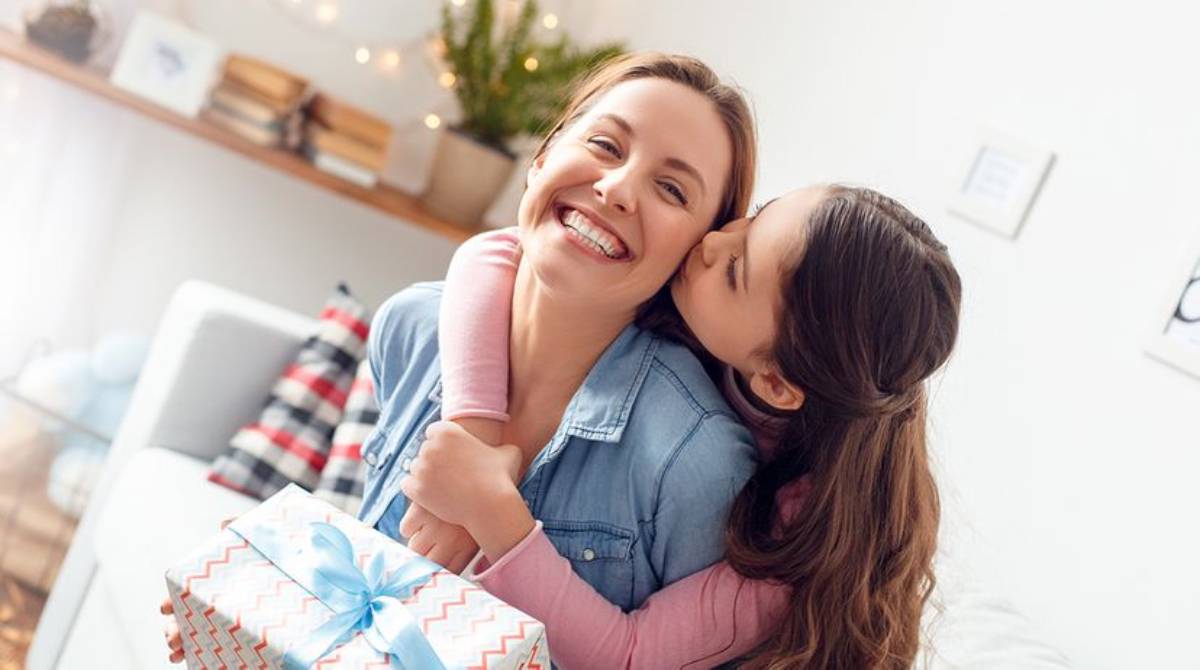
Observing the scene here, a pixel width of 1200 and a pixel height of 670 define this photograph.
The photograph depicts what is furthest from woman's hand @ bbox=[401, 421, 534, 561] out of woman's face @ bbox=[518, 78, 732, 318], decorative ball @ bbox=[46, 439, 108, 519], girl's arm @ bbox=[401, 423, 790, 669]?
decorative ball @ bbox=[46, 439, 108, 519]

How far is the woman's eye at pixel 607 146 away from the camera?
3.92 feet

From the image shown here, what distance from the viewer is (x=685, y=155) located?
1.18m

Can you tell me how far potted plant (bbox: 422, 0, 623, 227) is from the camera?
9.44 ft

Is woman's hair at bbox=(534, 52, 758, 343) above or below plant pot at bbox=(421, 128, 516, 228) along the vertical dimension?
above

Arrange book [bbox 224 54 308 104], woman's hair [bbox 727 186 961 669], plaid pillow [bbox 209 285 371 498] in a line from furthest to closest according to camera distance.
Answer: book [bbox 224 54 308 104], plaid pillow [bbox 209 285 371 498], woman's hair [bbox 727 186 961 669]

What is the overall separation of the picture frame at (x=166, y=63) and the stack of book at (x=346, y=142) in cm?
27

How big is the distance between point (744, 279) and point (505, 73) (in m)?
1.90

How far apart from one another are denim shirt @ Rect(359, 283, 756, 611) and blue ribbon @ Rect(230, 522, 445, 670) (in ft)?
0.66

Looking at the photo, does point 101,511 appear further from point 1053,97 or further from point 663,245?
point 1053,97

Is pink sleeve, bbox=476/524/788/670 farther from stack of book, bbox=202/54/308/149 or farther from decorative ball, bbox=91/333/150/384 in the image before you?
stack of book, bbox=202/54/308/149

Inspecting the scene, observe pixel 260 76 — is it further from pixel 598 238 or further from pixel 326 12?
pixel 598 238

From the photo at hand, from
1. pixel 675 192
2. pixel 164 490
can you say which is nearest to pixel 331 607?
pixel 675 192

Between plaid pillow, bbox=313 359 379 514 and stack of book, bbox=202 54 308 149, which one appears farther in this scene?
stack of book, bbox=202 54 308 149

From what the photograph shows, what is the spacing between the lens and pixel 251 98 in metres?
2.87
